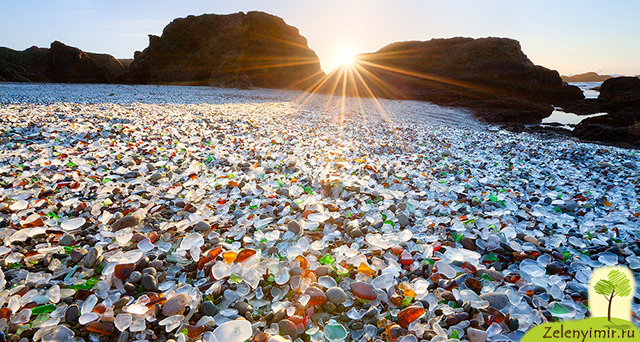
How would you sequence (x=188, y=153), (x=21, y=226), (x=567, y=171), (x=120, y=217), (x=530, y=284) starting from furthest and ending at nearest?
(x=567, y=171), (x=188, y=153), (x=120, y=217), (x=21, y=226), (x=530, y=284)

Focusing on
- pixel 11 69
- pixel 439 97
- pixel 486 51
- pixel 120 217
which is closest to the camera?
pixel 120 217

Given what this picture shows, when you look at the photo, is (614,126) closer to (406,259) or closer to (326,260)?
(406,259)

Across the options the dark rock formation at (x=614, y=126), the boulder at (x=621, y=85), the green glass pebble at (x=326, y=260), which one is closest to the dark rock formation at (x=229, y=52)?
the dark rock formation at (x=614, y=126)

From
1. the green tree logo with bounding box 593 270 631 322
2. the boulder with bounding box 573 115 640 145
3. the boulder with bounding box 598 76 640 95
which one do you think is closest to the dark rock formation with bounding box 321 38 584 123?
the boulder with bounding box 598 76 640 95

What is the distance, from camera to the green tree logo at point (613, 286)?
2111 mm

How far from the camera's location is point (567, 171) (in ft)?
18.7

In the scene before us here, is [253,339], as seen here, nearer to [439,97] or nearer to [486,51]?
[439,97]

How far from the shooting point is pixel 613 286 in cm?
233

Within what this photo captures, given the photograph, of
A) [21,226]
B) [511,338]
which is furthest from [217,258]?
[511,338]

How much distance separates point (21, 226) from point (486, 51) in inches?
1869

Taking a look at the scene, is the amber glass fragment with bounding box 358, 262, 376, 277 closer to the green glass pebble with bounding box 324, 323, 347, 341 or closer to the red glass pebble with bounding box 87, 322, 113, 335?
the green glass pebble with bounding box 324, 323, 347, 341

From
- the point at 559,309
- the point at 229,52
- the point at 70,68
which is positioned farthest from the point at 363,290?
the point at 70,68

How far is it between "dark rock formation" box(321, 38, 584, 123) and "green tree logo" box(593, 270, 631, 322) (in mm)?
21370

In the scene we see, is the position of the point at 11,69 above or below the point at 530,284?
above
